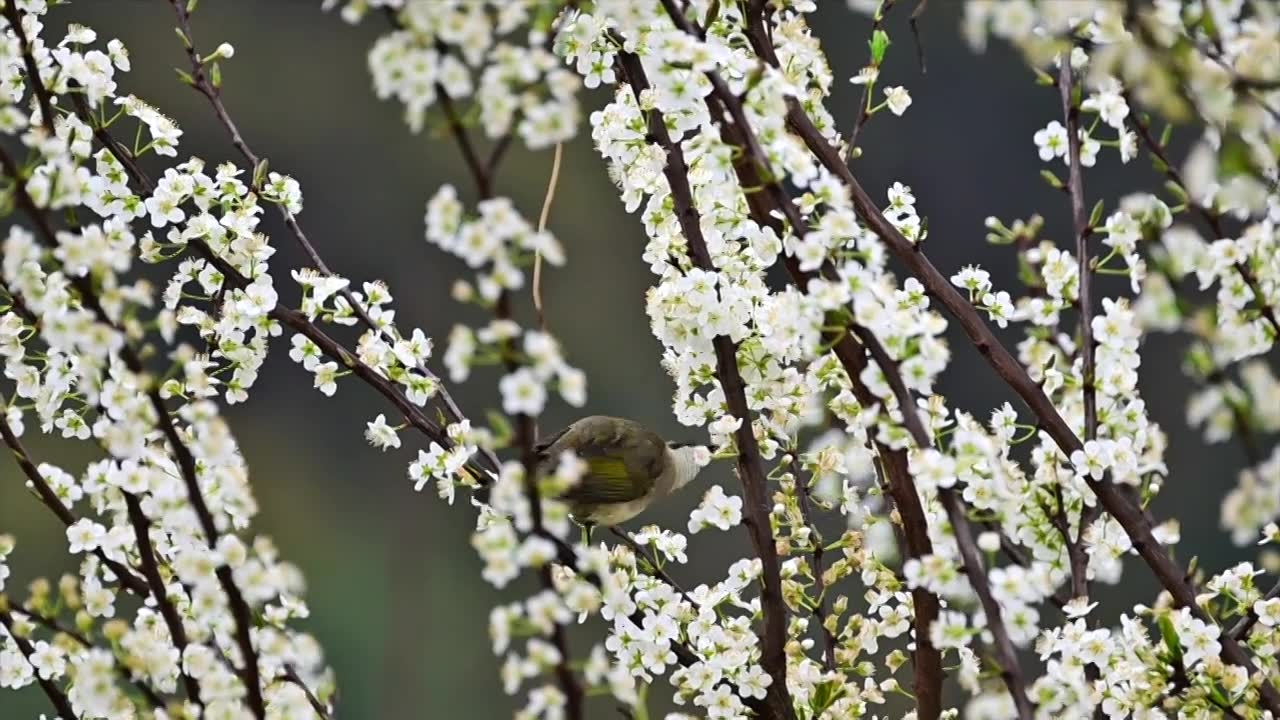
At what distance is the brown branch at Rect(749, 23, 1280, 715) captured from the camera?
0.70 meters

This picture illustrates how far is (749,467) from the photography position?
770mm

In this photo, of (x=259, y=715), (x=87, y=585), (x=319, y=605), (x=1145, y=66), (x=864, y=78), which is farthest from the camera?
(x=319, y=605)

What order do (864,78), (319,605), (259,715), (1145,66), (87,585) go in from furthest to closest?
1. (319,605)
2. (864,78)
3. (87,585)
4. (259,715)
5. (1145,66)

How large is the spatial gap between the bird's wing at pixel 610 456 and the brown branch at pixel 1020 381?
1.28 ft

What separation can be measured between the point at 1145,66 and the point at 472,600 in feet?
5.31

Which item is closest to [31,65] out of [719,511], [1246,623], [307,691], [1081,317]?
[307,691]

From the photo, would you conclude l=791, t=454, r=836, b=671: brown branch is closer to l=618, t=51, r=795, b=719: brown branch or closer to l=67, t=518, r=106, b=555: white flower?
l=618, t=51, r=795, b=719: brown branch

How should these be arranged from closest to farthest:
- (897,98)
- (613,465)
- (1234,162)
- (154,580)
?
(1234,162)
(154,580)
(897,98)
(613,465)

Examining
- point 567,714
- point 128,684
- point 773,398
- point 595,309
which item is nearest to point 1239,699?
point 773,398

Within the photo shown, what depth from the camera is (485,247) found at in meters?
0.43

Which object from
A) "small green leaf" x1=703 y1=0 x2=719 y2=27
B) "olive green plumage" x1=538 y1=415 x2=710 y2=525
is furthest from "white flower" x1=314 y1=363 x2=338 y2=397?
"small green leaf" x1=703 y1=0 x2=719 y2=27

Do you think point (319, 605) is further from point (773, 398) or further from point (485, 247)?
point (485, 247)

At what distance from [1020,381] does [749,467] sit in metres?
0.15

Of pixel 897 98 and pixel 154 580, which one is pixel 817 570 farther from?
pixel 154 580
